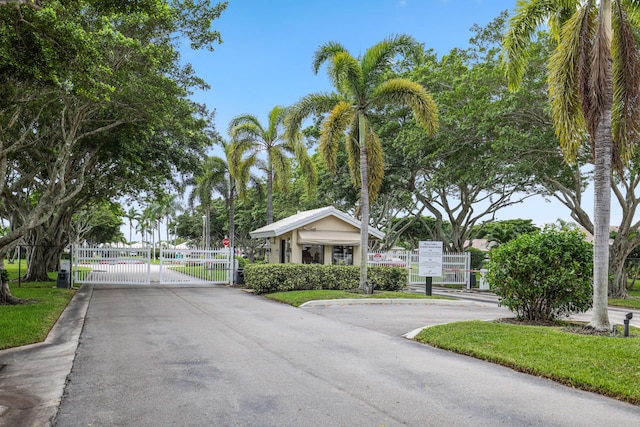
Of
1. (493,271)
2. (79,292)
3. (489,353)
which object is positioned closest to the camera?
(489,353)

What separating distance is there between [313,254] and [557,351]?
18091mm

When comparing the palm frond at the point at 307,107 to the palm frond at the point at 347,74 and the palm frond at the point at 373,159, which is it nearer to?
the palm frond at the point at 347,74

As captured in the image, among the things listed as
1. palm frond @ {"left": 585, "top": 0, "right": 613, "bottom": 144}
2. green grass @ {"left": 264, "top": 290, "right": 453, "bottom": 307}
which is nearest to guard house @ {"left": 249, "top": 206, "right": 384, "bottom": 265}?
green grass @ {"left": 264, "top": 290, "right": 453, "bottom": 307}

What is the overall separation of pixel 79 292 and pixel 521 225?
3872cm

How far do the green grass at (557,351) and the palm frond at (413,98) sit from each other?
8.26m

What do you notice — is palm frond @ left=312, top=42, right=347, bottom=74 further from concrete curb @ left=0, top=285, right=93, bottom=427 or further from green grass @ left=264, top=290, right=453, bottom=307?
concrete curb @ left=0, top=285, right=93, bottom=427

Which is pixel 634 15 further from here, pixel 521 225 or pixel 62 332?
pixel 521 225

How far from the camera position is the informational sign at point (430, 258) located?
64.1 feet

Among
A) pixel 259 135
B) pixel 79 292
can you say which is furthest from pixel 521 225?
pixel 79 292

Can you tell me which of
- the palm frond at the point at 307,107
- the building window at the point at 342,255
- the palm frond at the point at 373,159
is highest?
the palm frond at the point at 307,107

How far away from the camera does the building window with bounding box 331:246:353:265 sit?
25859 millimetres

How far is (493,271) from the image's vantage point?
38.1ft

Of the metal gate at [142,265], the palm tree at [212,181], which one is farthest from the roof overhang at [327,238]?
the palm tree at [212,181]

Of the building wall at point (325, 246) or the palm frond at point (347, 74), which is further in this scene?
the building wall at point (325, 246)
